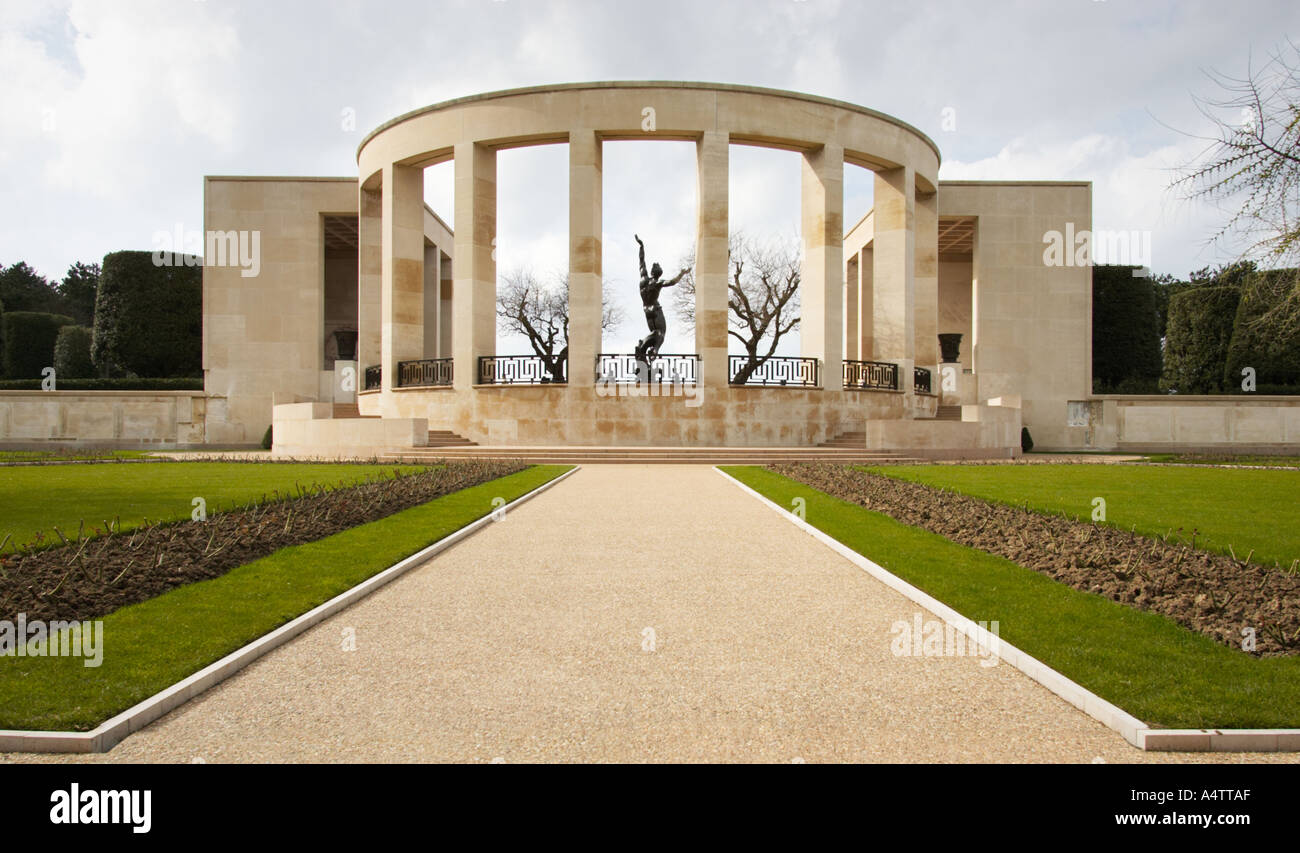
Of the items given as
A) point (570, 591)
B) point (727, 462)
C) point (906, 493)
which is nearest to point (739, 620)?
point (570, 591)

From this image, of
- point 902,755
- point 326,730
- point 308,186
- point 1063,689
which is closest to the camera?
point 902,755

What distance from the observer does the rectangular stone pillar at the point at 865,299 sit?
130ft

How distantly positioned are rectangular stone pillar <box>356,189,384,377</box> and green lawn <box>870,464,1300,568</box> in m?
22.7

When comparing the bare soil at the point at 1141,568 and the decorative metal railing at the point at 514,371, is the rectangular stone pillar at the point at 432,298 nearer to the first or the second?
the decorative metal railing at the point at 514,371

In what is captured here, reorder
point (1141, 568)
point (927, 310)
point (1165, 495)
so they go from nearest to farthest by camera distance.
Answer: point (1141, 568), point (1165, 495), point (927, 310)

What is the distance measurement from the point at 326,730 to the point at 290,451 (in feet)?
83.4

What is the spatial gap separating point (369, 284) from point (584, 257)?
11524mm

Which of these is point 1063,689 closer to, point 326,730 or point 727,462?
point 326,730

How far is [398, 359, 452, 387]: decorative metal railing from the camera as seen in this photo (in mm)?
29672

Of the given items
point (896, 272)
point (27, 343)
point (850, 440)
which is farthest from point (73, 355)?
point (896, 272)

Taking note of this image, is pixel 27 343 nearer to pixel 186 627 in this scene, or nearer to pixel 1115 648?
pixel 186 627

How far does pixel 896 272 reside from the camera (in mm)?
30078

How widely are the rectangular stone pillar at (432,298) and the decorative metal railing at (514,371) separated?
11027mm

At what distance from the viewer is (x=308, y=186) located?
34.8 m
